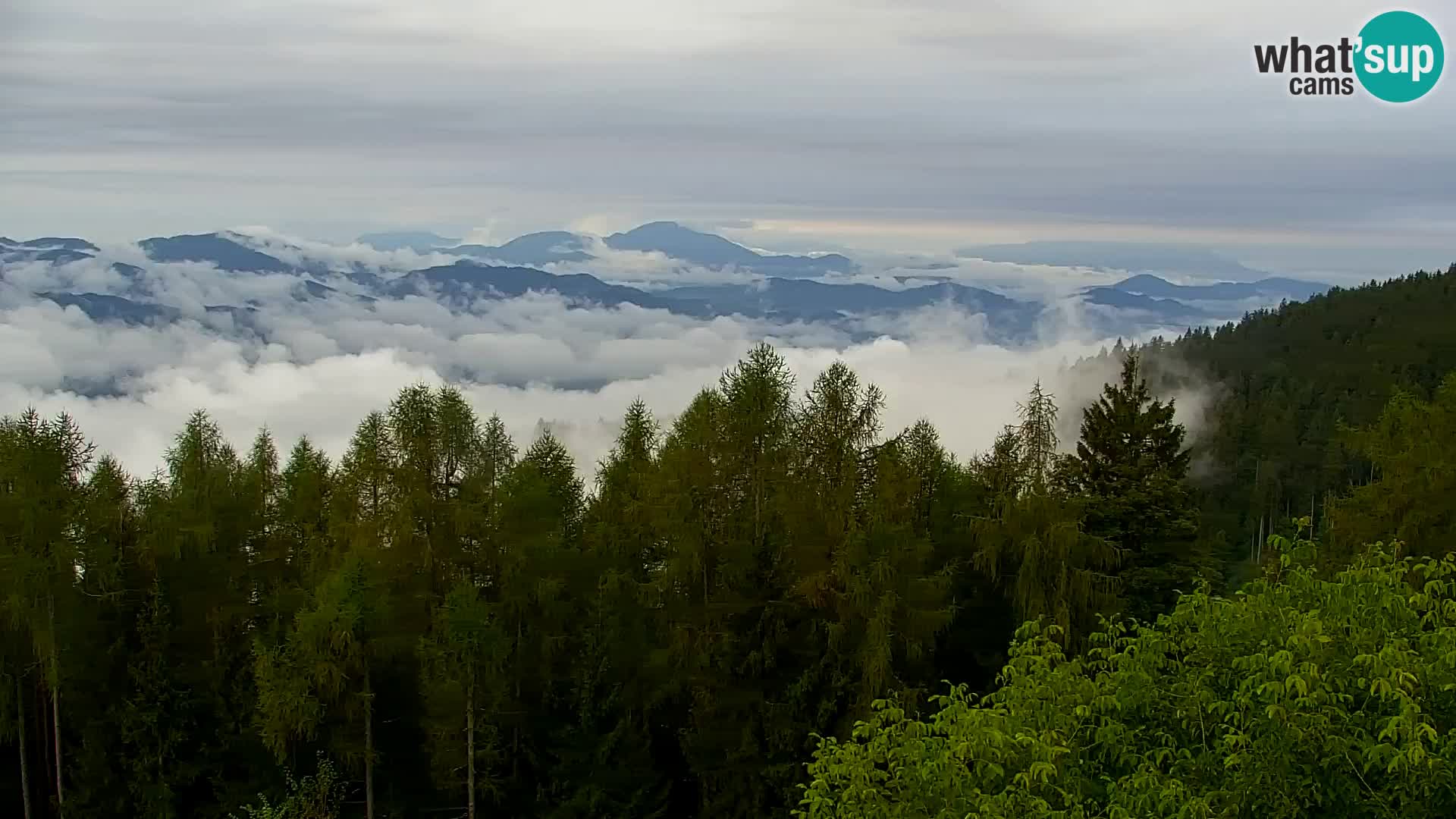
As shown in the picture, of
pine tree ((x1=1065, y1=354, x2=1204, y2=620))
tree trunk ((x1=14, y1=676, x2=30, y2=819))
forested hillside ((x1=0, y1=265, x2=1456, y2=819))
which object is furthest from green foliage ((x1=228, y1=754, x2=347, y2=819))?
pine tree ((x1=1065, y1=354, x2=1204, y2=620))

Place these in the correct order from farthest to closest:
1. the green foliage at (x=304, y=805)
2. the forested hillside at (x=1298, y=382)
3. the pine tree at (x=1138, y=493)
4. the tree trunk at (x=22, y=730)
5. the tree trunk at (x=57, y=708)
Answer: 1. the forested hillside at (x=1298, y=382)
2. the pine tree at (x=1138, y=493)
3. the tree trunk at (x=22, y=730)
4. the tree trunk at (x=57, y=708)
5. the green foliage at (x=304, y=805)

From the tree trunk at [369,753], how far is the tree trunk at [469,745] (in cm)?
212

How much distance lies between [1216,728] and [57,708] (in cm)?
2629

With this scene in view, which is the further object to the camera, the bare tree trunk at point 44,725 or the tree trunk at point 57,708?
the bare tree trunk at point 44,725

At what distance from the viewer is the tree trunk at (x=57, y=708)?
82.8 ft

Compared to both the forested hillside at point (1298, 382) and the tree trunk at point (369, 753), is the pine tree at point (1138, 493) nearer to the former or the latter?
the tree trunk at point (369, 753)

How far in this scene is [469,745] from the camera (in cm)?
2567

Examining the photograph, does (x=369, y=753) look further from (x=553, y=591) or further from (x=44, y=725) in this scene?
(x=44, y=725)

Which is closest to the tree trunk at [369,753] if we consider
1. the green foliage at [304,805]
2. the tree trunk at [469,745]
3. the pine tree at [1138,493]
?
the tree trunk at [469,745]

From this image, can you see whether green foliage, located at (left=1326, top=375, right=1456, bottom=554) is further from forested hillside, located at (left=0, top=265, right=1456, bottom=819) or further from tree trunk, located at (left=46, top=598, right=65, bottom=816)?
tree trunk, located at (left=46, top=598, right=65, bottom=816)

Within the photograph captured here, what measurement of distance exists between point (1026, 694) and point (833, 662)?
39.0ft

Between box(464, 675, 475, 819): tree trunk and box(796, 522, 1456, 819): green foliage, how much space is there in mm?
12615

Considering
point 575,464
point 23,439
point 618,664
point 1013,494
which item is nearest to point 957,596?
point 1013,494

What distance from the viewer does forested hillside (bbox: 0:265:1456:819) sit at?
24719mm
